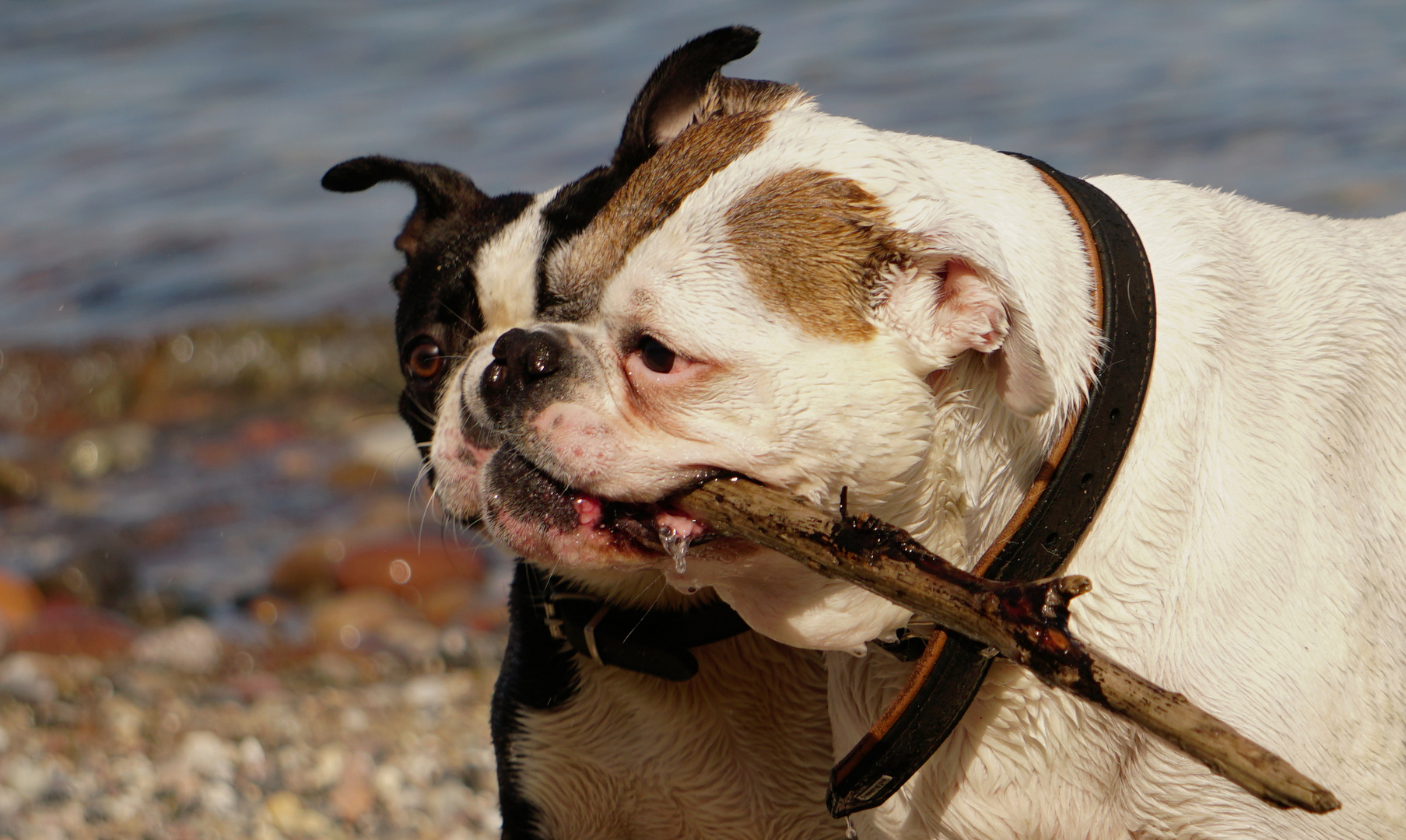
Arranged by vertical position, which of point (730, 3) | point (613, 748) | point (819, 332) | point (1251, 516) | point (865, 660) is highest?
point (819, 332)

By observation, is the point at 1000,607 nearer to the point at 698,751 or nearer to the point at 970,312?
the point at 970,312

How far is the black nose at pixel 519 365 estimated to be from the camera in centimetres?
293

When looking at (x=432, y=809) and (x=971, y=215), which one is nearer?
(x=971, y=215)

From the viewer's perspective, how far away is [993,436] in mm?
2850

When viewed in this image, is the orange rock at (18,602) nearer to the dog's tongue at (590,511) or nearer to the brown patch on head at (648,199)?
the brown patch on head at (648,199)

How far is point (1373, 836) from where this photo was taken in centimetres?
274

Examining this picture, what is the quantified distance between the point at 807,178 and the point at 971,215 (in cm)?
32

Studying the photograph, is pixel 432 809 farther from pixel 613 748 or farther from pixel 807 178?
pixel 807 178

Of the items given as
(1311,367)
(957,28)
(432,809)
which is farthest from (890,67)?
(1311,367)

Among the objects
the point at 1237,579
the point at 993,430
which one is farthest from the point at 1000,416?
the point at 1237,579

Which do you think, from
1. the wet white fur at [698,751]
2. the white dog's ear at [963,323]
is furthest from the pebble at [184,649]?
the white dog's ear at [963,323]

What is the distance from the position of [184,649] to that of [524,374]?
4.18m

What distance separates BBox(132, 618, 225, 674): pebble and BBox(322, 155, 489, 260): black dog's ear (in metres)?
2.59

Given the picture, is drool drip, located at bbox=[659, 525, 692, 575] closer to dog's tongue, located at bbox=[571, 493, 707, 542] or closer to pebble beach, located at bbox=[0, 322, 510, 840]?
dog's tongue, located at bbox=[571, 493, 707, 542]
